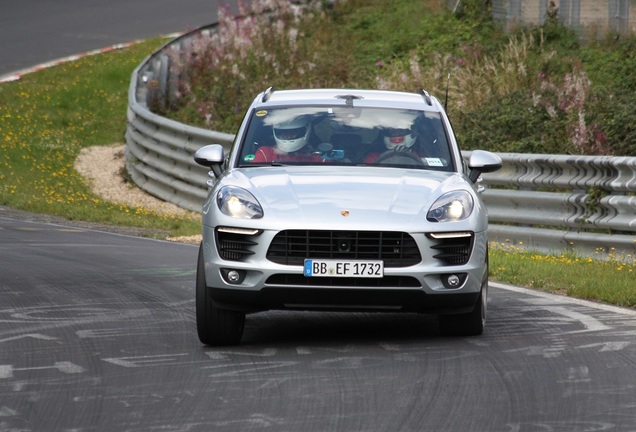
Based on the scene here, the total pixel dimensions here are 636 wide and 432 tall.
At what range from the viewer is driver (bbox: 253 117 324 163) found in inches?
397

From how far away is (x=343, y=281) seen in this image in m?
8.86

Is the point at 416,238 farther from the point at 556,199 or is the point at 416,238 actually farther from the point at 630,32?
the point at 630,32

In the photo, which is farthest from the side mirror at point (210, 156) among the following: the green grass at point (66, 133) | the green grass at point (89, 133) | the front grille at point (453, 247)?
the green grass at point (66, 133)

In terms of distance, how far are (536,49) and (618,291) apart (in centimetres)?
1358

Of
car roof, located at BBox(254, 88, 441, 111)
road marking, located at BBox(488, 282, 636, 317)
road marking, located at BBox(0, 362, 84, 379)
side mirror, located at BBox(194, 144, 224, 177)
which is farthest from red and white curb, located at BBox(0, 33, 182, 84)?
road marking, located at BBox(0, 362, 84, 379)

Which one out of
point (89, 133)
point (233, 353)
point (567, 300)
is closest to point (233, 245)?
point (233, 353)

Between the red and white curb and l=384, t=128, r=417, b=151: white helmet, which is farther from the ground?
l=384, t=128, r=417, b=151: white helmet

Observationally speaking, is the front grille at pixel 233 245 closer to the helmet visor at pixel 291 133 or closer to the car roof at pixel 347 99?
the helmet visor at pixel 291 133

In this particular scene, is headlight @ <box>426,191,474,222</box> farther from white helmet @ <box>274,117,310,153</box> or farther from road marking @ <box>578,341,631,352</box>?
white helmet @ <box>274,117,310,153</box>

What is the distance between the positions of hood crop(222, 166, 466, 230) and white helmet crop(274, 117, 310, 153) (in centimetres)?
35

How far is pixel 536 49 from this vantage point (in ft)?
81.1

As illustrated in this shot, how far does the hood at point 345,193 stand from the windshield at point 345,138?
24 cm

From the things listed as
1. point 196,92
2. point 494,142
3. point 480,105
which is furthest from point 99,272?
point 196,92

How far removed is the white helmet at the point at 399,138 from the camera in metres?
10.2
